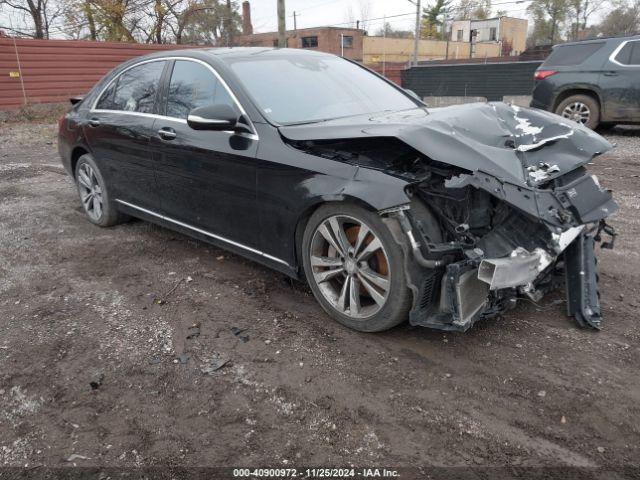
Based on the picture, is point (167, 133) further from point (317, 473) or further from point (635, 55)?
point (635, 55)

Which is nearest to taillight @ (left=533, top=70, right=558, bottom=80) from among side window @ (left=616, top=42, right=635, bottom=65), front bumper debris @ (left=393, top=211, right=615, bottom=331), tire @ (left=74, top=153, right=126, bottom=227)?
side window @ (left=616, top=42, right=635, bottom=65)

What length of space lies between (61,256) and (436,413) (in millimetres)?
3695

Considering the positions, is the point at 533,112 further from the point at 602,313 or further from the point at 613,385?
the point at 613,385

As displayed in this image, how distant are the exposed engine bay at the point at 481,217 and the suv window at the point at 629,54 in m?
7.77

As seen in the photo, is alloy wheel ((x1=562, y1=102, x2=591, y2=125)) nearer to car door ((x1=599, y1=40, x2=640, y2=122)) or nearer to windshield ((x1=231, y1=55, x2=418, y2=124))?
car door ((x1=599, y1=40, x2=640, y2=122))

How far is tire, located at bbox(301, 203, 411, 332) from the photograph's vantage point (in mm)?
2898

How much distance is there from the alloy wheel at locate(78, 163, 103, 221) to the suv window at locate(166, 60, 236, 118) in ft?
5.26

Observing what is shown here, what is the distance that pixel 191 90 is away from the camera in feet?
13.2

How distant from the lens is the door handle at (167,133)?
4035 millimetres

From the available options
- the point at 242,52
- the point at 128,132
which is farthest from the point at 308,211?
the point at 128,132

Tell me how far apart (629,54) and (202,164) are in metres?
8.94

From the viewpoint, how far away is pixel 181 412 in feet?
8.46

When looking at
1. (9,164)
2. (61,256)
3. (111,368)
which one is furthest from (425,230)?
(9,164)

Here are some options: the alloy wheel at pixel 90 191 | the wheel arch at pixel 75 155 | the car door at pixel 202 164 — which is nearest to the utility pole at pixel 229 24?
the wheel arch at pixel 75 155
